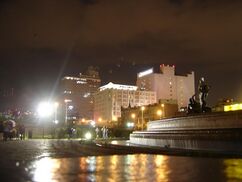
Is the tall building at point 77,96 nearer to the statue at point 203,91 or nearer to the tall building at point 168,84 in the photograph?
the tall building at point 168,84

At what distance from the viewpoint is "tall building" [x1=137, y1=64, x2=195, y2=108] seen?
550 ft

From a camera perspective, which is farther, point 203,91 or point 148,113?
point 148,113

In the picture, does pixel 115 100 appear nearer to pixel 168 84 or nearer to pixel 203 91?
pixel 168 84

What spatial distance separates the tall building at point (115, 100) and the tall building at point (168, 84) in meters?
5.63

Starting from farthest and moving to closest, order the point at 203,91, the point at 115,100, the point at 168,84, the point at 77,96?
the point at 77,96 → the point at 168,84 → the point at 115,100 → the point at 203,91

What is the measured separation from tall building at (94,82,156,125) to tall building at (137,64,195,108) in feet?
18.5

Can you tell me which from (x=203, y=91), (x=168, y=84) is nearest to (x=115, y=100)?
(x=168, y=84)

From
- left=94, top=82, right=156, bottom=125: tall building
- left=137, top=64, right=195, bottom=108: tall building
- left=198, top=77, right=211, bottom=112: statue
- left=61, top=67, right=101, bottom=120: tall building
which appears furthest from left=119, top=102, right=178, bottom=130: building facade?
left=198, top=77, right=211, bottom=112: statue

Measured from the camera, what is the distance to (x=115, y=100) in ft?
502

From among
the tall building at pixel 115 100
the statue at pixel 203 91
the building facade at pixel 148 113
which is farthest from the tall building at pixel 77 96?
the statue at pixel 203 91

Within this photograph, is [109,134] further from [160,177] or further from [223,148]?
[160,177]

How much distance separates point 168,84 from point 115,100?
2966 cm

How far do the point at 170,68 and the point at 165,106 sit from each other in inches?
2467

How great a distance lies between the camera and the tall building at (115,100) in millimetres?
151750
